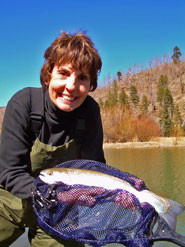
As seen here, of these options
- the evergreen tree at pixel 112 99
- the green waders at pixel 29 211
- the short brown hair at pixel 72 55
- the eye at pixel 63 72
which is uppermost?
the evergreen tree at pixel 112 99

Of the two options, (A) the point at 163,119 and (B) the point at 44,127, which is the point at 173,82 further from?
(B) the point at 44,127

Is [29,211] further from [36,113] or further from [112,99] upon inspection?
[112,99]

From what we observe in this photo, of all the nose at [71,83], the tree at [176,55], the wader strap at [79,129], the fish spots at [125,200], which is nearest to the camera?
the fish spots at [125,200]

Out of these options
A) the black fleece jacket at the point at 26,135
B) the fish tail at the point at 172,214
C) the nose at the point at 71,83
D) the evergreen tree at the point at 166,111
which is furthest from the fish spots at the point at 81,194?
the evergreen tree at the point at 166,111

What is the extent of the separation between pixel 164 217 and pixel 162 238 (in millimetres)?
182

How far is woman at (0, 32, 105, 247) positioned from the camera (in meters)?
2.25

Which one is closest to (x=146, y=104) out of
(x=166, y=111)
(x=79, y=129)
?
(x=166, y=111)

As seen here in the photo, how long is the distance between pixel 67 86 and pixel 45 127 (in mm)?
472

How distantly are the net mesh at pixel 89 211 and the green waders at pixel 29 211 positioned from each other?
48 cm

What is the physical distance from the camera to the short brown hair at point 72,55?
90.5 inches

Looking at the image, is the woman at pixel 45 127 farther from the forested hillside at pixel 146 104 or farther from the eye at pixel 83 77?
the forested hillside at pixel 146 104

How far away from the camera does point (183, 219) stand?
3.06 meters

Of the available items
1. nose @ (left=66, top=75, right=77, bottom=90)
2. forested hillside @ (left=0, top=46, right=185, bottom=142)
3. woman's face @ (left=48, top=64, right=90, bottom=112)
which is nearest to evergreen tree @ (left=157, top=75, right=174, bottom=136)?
forested hillside @ (left=0, top=46, right=185, bottom=142)

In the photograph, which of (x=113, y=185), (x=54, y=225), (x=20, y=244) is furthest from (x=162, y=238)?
(x=20, y=244)
